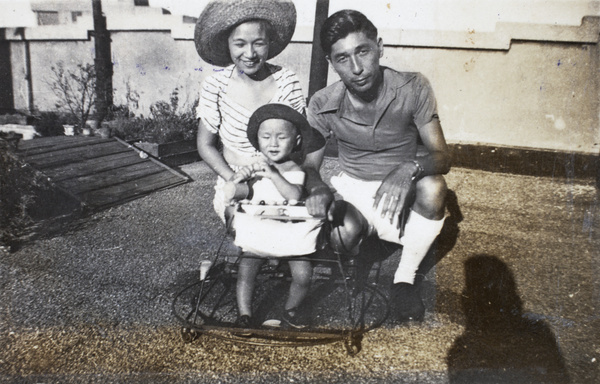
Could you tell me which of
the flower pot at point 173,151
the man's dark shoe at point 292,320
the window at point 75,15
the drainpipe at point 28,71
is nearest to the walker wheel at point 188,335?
the man's dark shoe at point 292,320

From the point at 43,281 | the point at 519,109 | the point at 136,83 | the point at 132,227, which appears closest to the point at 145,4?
the point at 136,83

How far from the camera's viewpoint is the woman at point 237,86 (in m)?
2.56

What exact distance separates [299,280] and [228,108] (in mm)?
1143

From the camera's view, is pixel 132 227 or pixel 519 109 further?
pixel 519 109

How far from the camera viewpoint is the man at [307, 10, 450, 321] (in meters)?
2.37

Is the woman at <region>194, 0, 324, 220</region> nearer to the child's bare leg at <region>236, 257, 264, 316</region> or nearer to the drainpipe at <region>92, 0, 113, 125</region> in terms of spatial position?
the child's bare leg at <region>236, 257, 264, 316</region>

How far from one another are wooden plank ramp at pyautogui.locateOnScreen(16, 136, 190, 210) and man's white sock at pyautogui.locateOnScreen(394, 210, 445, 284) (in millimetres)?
2802

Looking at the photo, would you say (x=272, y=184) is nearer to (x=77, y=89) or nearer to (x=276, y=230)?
(x=276, y=230)

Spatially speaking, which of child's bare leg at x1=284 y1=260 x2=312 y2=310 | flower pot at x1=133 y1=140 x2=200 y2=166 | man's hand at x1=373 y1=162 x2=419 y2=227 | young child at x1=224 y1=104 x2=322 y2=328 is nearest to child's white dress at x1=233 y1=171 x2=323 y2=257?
young child at x1=224 y1=104 x2=322 y2=328

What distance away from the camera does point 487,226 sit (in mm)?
3906

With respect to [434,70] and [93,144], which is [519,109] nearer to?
[434,70]

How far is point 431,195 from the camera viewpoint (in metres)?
2.47

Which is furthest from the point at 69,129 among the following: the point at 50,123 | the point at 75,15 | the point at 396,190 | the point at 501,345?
the point at 501,345

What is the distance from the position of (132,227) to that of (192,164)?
1.75 meters
